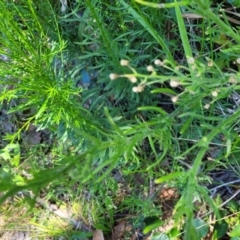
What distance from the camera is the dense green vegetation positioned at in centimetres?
126

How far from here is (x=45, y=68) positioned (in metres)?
1.32

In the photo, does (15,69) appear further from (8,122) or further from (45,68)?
(8,122)

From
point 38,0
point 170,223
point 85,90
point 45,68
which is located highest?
point 38,0

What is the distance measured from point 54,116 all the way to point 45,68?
0.47 ft

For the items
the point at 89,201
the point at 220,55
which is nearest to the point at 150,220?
the point at 89,201

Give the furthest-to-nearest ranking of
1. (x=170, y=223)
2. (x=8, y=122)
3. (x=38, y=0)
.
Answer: (x=8, y=122) < (x=170, y=223) < (x=38, y=0)

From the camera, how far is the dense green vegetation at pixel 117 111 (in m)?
1.26

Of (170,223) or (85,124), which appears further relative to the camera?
(170,223)

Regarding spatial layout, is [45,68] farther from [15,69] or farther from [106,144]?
[106,144]

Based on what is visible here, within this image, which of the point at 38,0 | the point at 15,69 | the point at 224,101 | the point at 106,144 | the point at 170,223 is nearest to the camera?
the point at 106,144

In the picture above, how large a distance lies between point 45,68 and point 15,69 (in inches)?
3.5

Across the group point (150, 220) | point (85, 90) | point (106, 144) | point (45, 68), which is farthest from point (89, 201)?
point (106, 144)

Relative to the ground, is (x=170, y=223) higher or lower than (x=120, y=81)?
lower

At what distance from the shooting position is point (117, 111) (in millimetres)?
1505
